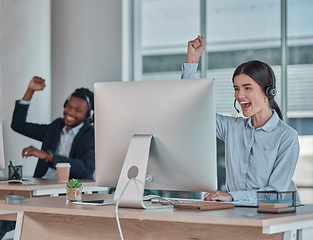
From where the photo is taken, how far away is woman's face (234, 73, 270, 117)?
2883 mm

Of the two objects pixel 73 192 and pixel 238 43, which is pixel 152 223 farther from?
pixel 238 43

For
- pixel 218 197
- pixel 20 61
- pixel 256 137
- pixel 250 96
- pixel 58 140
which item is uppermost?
pixel 20 61

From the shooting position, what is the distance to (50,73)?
6.01 metres

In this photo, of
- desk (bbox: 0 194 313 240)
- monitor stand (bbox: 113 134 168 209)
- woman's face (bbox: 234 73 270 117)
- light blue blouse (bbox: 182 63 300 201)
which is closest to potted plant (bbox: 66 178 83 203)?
desk (bbox: 0 194 313 240)

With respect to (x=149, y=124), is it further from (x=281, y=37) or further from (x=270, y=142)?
(x=281, y=37)

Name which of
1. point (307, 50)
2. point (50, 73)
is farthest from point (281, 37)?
point (50, 73)

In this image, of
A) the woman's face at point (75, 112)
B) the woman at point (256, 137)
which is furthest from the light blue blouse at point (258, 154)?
the woman's face at point (75, 112)

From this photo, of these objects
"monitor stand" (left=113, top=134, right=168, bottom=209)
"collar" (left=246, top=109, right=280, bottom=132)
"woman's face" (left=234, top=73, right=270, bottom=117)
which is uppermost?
"woman's face" (left=234, top=73, right=270, bottom=117)

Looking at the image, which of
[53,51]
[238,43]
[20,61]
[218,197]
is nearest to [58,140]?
[20,61]

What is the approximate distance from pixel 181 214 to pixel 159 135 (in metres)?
0.39

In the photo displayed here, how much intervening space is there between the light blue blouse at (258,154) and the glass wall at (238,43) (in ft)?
7.89

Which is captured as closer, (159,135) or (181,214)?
(181,214)

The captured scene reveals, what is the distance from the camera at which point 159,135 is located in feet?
7.78

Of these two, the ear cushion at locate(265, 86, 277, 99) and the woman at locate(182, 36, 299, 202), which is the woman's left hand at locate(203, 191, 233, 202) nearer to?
the woman at locate(182, 36, 299, 202)
